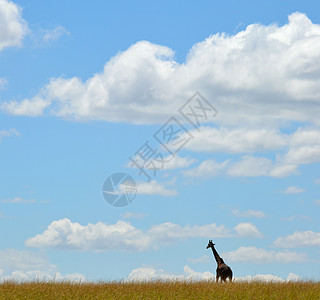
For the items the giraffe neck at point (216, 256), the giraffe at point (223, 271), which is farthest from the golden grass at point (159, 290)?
the giraffe neck at point (216, 256)

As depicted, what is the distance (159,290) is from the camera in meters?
22.6

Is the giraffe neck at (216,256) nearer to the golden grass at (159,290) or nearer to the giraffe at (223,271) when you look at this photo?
the giraffe at (223,271)

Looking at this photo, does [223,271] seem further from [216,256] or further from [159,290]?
[159,290]

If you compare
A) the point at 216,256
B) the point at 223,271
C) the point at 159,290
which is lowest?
the point at 159,290

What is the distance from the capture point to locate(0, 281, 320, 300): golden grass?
20.9 meters

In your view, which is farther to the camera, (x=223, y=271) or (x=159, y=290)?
(x=223, y=271)

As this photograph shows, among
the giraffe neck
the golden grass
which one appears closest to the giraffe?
the giraffe neck

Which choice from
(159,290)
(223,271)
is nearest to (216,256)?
(223,271)

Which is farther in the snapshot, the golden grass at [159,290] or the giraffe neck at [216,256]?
the giraffe neck at [216,256]

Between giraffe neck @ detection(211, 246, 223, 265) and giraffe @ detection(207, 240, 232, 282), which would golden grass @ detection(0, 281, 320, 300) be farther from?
giraffe neck @ detection(211, 246, 223, 265)

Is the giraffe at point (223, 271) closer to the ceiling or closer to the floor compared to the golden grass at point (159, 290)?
closer to the ceiling

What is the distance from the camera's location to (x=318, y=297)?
2136 cm

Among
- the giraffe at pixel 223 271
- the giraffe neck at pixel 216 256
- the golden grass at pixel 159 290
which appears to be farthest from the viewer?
the giraffe neck at pixel 216 256

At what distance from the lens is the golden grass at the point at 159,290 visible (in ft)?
68.7
